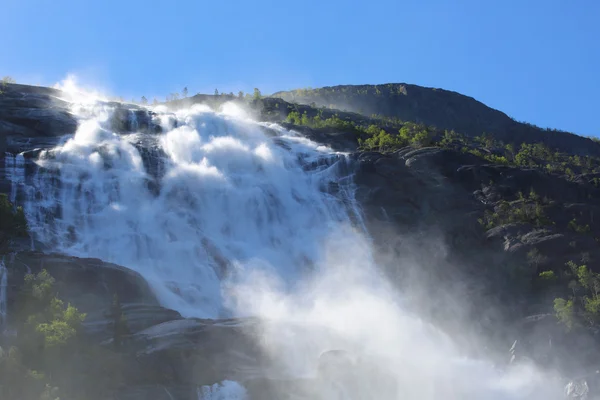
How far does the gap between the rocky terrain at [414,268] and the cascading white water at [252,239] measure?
1.60 metres

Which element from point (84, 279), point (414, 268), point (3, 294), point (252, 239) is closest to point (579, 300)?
point (414, 268)

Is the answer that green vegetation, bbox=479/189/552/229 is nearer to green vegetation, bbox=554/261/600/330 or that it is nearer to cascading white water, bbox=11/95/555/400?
green vegetation, bbox=554/261/600/330

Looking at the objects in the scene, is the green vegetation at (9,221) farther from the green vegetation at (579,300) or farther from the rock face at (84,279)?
the green vegetation at (579,300)

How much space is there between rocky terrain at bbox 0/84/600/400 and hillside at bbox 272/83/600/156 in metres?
52.8

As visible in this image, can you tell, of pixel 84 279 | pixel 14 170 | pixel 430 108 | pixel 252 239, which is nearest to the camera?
pixel 84 279

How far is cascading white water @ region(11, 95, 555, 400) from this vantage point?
40875 millimetres

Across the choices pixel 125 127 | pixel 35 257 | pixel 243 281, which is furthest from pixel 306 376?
pixel 125 127

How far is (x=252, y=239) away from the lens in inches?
2140

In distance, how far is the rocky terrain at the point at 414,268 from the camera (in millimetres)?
36062

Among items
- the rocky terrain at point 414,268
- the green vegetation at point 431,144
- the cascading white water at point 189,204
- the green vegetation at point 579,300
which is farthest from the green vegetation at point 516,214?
the cascading white water at point 189,204

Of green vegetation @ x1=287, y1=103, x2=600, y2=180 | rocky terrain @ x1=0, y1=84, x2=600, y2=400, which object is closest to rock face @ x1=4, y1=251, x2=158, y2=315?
rocky terrain @ x1=0, y1=84, x2=600, y2=400

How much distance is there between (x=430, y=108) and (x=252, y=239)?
83.3 meters

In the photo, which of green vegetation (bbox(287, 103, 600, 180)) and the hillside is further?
the hillside

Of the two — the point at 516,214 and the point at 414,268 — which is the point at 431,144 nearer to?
the point at 516,214
